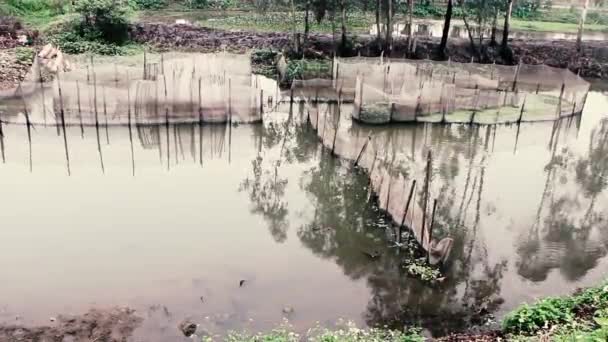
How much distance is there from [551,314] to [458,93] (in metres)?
9.70

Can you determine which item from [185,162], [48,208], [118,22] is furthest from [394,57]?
[48,208]

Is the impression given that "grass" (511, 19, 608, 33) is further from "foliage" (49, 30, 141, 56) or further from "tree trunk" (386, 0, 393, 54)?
"foliage" (49, 30, 141, 56)

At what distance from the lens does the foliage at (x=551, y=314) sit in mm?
7027

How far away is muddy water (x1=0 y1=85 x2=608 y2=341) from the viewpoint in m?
8.20

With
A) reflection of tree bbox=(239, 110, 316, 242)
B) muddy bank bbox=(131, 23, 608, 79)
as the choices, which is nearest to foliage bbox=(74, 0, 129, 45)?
muddy bank bbox=(131, 23, 608, 79)

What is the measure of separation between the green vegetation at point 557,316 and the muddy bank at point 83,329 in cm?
498

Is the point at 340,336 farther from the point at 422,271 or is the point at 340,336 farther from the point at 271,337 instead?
the point at 422,271

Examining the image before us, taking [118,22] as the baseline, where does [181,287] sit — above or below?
below

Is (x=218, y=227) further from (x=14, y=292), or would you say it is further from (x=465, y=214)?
(x=465, y=214)

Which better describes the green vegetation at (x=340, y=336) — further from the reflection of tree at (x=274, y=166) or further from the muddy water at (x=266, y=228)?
the reflection of tree at (x=274, y=166)

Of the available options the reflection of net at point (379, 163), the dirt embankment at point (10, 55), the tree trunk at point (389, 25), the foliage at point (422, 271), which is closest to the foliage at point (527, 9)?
the tree trunk at point (389, 25)

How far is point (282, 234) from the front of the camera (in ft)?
33.2

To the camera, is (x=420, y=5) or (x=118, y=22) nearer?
(x=118, y=22)

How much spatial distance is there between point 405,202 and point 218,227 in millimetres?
3367
